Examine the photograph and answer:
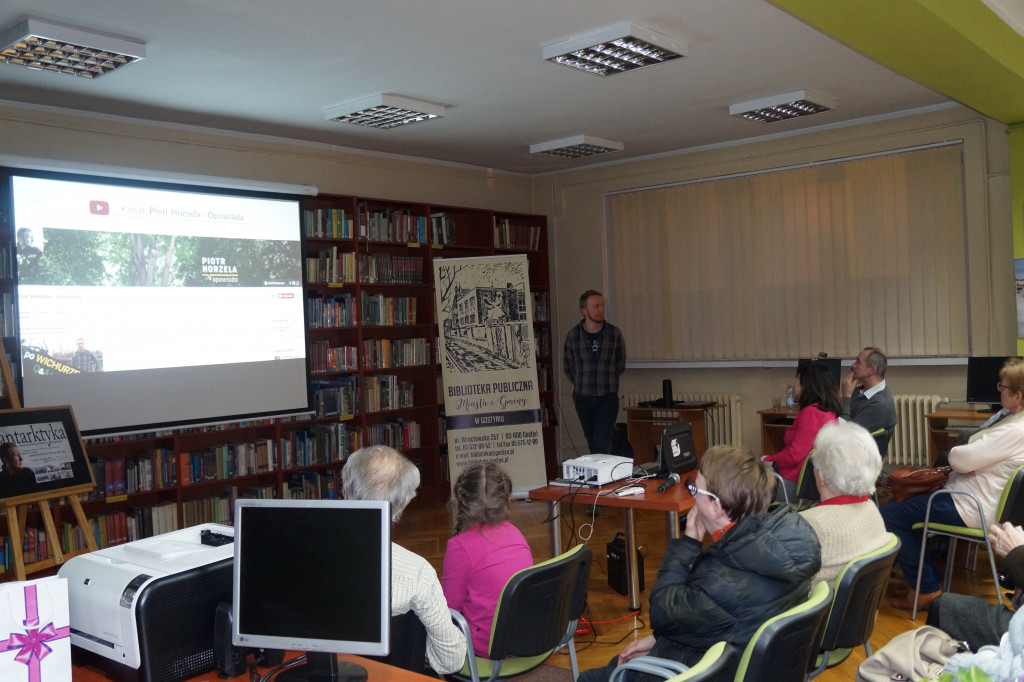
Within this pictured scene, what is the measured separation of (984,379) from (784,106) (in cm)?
248

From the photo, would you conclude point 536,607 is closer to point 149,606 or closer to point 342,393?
point 149,606

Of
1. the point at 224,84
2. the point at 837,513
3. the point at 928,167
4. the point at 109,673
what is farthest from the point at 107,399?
the point at 928,167

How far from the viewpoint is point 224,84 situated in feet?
17.3

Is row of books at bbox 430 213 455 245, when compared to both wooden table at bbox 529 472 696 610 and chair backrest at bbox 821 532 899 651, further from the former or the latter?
chair backrest at bbox 821 532 899 651

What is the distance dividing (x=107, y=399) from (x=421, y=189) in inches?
139

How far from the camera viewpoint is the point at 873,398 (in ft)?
16.3

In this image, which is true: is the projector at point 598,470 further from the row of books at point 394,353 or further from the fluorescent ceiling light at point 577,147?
the fluorescent ceiling light at point 577,147

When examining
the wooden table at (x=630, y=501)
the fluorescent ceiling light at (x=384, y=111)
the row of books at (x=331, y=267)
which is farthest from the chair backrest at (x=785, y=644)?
the row of books at (x=331, y=267)

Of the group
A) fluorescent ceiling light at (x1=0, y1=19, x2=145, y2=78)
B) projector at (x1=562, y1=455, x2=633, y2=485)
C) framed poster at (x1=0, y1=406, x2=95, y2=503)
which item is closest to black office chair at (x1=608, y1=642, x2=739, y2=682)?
projector at (x1=562, y1=455, x2=633, y2=485)

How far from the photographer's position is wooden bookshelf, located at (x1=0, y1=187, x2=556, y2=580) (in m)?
5.83

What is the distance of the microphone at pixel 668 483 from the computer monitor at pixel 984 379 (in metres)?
3.12

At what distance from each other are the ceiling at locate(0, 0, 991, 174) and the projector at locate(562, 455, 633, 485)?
2323mm

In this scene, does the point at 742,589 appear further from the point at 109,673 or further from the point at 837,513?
the point at 109,673

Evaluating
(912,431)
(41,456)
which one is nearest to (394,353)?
(41,456)
